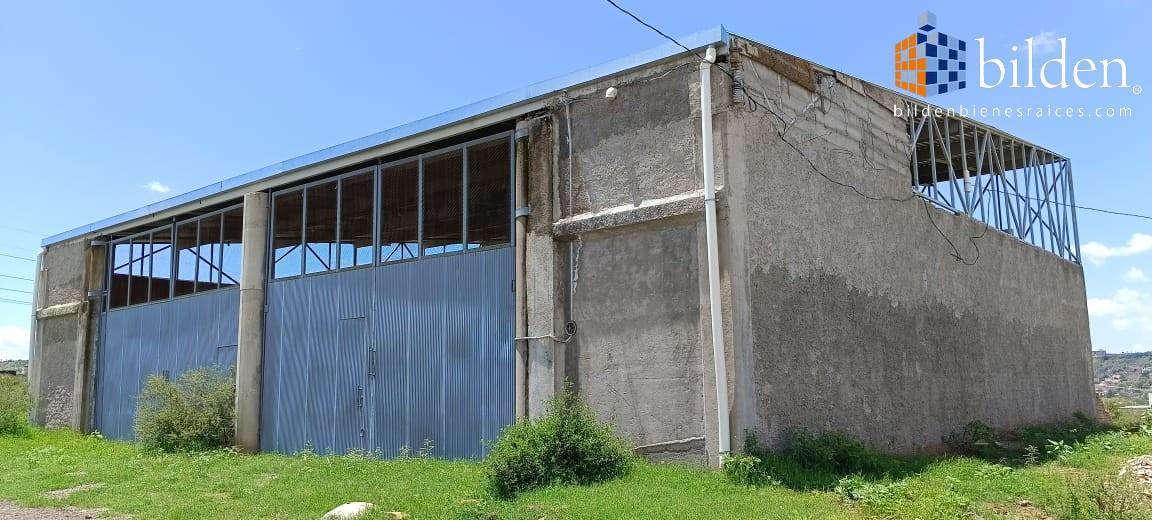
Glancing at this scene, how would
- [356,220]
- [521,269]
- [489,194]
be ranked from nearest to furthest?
[521,269] → [489,194] → [356,220]

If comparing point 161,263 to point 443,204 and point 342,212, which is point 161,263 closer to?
point 342,212

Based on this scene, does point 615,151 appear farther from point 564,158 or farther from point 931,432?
point 931,432

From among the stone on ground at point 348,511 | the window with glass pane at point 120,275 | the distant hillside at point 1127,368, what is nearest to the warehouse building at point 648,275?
the window with glass pane at point 120,275

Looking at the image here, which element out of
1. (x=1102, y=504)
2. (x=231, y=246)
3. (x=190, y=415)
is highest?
(x=231, y=246)

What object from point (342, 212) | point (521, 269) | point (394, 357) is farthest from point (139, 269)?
point (521, 269)

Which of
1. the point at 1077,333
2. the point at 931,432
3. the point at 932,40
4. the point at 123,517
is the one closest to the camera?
the point at 123,517

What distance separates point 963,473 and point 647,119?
5.69 meters

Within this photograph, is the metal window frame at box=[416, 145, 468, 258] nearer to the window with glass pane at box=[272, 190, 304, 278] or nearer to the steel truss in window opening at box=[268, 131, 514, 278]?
the steel truss in window opening at box=[268, 131, 514, 278]

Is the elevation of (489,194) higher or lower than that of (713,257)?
higher

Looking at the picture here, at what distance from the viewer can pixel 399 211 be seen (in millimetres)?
14328

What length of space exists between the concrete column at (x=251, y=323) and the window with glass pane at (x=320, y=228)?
46.7 inches

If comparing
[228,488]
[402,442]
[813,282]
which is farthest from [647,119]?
[228,488]

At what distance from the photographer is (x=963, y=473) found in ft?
34.2

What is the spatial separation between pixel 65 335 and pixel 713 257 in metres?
17.9
